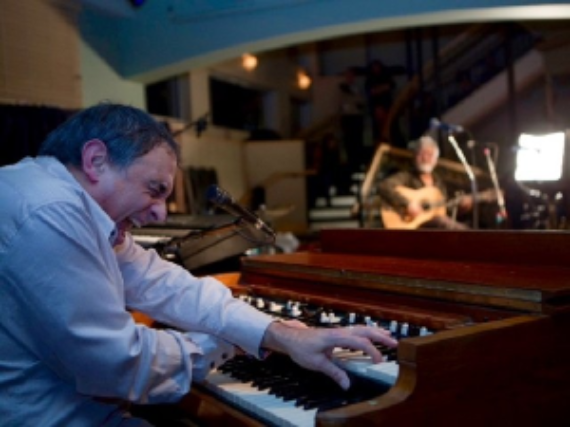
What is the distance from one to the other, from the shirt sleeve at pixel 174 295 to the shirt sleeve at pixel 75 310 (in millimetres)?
372

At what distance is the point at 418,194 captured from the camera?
24.1ft

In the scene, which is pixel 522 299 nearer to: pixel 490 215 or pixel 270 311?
pixel 270 311

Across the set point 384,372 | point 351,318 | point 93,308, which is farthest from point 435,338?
point 93,308

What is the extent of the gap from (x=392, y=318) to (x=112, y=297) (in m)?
0.83

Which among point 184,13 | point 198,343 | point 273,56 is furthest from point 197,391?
point 273,56

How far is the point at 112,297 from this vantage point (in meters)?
1.42

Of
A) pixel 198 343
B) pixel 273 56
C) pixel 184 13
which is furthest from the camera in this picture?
pixel 273 56

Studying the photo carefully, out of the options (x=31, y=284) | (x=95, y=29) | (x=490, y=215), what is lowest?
(x=490, y=215)

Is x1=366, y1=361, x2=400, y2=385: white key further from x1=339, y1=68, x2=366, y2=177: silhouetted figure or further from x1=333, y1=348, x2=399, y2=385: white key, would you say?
x1=339, y1=68, x2=366, y2=177: silhouetted figure

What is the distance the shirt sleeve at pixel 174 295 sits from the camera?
1858 millimetres

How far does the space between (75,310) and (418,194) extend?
6365 millimetres

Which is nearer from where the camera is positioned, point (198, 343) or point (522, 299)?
A: point (522, 299)

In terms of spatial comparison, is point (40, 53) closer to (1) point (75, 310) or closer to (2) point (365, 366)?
(1) point (75, 310)

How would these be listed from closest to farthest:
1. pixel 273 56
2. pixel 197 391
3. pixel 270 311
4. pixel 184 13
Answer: pixel 197 391 → pixel 270 311 → pixel 184 13 → pixel 273 56
